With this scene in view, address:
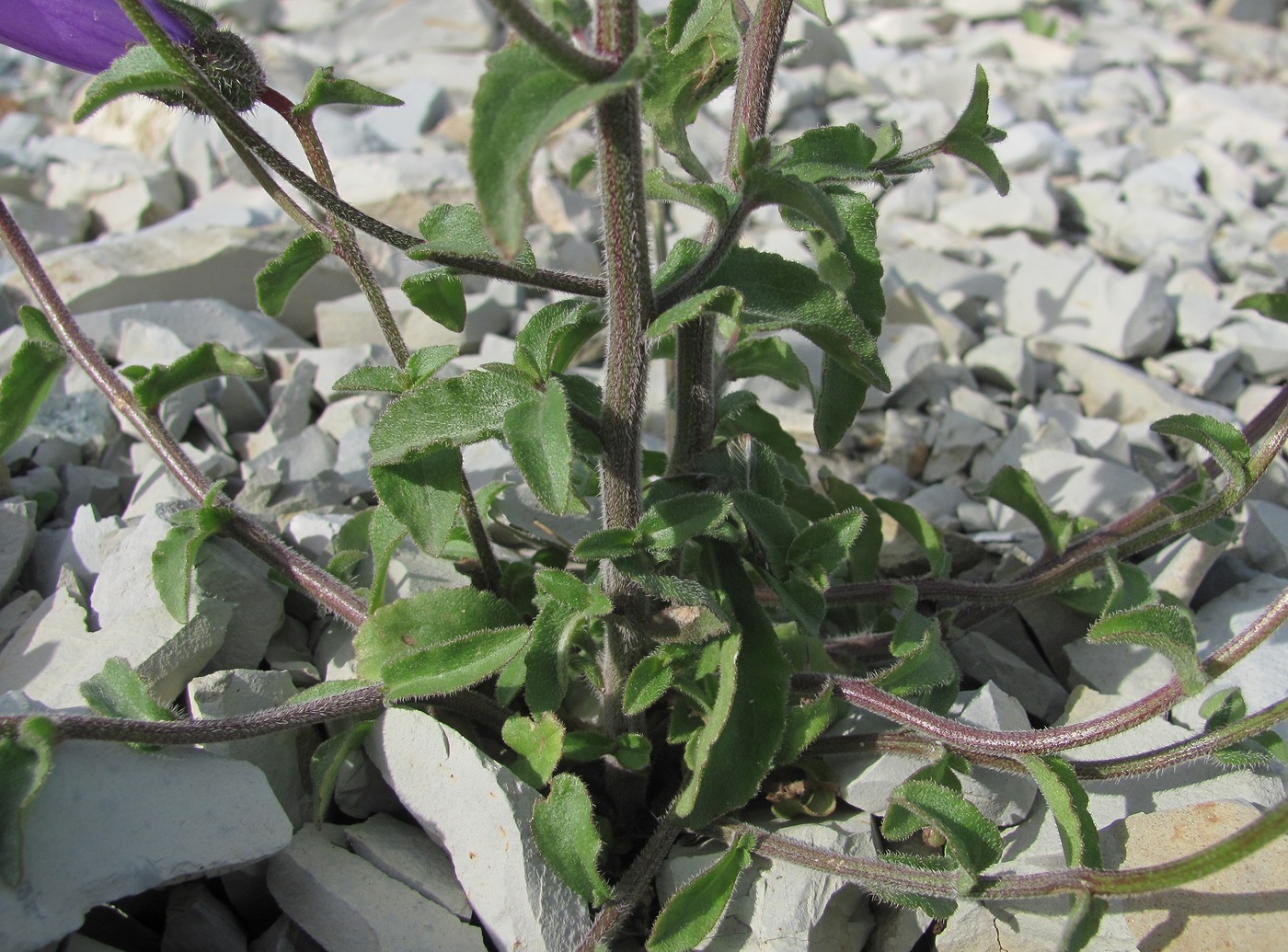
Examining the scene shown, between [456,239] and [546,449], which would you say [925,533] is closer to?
[546,449]

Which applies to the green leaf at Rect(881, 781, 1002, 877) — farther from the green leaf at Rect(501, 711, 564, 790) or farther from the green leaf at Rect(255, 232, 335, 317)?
the green leaf at Rect(255, 232, 335, 317)

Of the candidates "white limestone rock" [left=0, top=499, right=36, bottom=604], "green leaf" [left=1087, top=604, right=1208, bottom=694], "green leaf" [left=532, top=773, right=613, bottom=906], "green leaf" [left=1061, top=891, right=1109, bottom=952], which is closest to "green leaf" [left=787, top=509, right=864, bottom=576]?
"green leaf" [left=1087, top=604, right=1208, bottom=694]

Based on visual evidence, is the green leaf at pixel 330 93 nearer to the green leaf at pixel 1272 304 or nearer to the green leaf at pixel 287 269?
the green leaf at pixel 287 269

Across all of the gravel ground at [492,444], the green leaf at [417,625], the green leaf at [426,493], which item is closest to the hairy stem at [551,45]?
the green leaf at [426,493]

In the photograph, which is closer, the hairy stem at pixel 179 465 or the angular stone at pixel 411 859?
the angular stone at pixel 411 859

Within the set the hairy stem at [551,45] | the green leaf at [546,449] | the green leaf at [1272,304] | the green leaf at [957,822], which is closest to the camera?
the hairy stem at [551,45]

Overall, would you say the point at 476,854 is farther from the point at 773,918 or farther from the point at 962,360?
the point at 962,360

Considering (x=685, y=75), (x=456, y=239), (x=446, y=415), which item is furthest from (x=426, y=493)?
(x=685, y=75)
